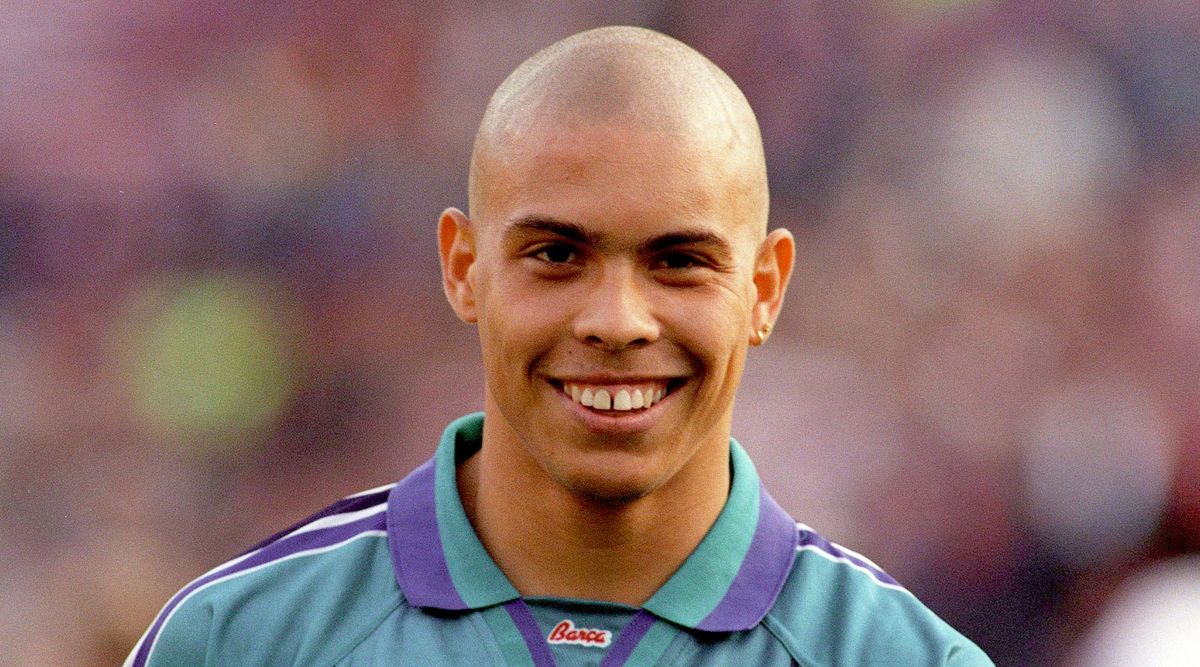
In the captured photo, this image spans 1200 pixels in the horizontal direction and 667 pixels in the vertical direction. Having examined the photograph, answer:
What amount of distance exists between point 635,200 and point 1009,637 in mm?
2144

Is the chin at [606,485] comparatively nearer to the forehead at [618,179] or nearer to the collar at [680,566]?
the collar at [680,566]

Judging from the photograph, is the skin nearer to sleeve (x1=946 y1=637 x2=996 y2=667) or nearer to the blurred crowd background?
sleeve (x1=946 y1=637 x2=996 y2=667)

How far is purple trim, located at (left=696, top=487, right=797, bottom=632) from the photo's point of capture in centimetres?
210

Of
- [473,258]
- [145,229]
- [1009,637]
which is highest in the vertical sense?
[473,258]

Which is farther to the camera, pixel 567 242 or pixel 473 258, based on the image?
pixel 473 258

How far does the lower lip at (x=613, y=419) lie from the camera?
1982mm

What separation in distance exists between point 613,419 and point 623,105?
0.37 meters

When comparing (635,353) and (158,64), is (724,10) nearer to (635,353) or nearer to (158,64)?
(158,64)

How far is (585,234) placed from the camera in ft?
6.43

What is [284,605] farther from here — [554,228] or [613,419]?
[554,228]

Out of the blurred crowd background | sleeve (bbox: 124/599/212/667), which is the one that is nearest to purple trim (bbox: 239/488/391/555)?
sleeve (bbox: 124/599/212/667)

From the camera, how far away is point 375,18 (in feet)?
13.1

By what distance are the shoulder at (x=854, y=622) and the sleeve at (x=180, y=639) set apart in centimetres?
71

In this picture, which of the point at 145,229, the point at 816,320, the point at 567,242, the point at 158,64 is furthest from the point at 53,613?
the point at 567,242
